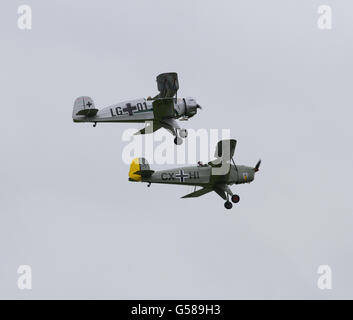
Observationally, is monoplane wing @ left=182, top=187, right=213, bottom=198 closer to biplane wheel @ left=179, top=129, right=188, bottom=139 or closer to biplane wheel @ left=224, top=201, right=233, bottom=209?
biplane wheel @ left=224, top=201, right=233, bottom=209

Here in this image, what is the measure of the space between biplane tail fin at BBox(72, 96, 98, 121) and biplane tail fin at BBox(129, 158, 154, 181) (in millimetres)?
2914

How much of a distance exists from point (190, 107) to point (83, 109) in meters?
5.47

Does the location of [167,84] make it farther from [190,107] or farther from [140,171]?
[140,171]

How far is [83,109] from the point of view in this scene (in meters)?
45.1

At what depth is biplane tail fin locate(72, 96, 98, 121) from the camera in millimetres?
44906

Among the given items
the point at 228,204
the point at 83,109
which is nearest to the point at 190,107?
the point at 228,204

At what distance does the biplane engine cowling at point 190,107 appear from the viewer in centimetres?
4791

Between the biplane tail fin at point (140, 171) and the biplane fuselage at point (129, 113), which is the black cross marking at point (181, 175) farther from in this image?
the biplane fuselage at point (129, 113)

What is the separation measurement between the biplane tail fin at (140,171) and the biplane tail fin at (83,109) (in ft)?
9.56
